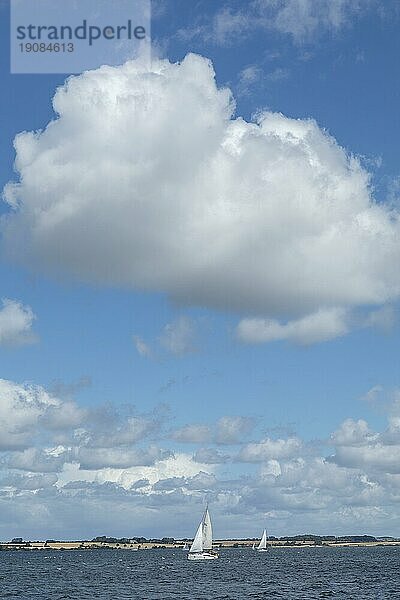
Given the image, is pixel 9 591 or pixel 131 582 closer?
→ pixel 9 591

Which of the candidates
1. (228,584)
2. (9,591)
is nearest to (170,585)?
(228,584)

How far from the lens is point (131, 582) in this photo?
191125 millimetres

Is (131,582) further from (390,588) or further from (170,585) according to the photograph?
(390,588)

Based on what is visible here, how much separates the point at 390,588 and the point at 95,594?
60.2 meters

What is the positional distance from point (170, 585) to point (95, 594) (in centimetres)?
2409

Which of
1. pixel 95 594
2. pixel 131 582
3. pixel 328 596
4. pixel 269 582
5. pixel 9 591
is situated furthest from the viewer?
pixel 131 582

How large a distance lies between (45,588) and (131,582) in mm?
25162

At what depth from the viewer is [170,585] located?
568 ft

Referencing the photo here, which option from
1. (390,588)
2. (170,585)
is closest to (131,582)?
(170,585)

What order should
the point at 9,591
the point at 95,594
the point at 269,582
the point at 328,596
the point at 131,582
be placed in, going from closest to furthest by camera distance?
the point at 328,596 → the point at 95,594 → the point at 9,591 → the point at 269,582 → the point at 131,582

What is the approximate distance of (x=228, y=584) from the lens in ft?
573

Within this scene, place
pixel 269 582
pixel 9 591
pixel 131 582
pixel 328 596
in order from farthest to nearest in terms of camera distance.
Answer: pixel 131 582 < pixel 269 582 < pixel 9 591 < pixel 328 596

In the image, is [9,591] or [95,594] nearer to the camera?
[95,594]

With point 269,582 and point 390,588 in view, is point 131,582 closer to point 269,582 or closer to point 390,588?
point 269,582
